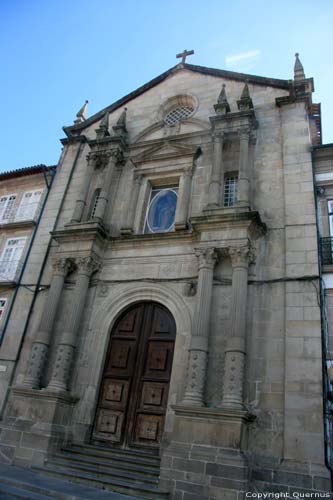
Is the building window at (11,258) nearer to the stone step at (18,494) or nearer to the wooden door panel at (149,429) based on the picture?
the wooden door panel at (149,429)

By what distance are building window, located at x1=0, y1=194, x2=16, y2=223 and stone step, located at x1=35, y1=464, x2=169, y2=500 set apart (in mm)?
9982

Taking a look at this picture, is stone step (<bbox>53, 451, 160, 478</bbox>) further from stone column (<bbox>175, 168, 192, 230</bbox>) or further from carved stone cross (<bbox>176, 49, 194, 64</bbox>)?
carved stone cross (<bbox>176, 49, 194, 64</bbox>)

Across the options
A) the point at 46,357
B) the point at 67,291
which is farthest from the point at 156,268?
the point at 46,357

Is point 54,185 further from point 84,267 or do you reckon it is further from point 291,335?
point 291,335

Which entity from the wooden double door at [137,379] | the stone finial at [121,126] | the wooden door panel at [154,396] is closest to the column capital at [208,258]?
the wooden double door at [137,379]

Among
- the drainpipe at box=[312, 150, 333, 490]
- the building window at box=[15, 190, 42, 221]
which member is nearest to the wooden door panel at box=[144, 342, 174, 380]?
the drainpipe at box=[312, 150, 333, 490]

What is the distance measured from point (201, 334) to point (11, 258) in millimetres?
8226

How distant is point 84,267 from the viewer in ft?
36.7

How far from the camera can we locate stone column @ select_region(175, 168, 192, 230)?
1123 cm

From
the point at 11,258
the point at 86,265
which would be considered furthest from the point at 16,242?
the point at 86,265

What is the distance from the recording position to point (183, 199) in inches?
461

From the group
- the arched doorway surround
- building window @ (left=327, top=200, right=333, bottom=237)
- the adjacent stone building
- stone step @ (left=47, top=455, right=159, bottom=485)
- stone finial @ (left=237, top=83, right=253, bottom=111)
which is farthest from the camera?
stone finial @ (left=237, top=83, right=253, bottom=111)

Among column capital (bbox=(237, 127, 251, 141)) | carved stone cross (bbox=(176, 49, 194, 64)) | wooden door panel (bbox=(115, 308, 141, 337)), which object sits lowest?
wooden door panel (bbox=(115, 308, 141, 337))

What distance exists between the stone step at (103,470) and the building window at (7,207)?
961 centimetres
